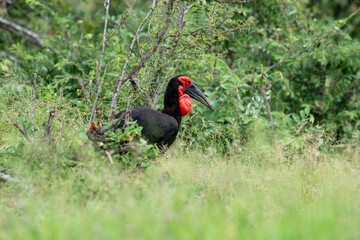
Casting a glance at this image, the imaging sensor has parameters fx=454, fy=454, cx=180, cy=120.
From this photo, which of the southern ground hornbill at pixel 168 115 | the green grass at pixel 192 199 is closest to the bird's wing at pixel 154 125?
the southern ground hornbill at pixel 168 115

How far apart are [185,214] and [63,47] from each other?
15.6 feet

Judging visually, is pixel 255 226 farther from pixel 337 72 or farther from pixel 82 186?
pixel 337 72

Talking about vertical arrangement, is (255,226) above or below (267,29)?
below

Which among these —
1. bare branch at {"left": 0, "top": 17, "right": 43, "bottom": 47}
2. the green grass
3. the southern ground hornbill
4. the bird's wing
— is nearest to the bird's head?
the southern ground hornbill

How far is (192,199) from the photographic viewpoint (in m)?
3.20

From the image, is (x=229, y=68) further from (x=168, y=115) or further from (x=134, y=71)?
(x=134, y=71)

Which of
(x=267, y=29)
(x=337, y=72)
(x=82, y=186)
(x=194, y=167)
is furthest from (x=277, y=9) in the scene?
(x=82, y=186)

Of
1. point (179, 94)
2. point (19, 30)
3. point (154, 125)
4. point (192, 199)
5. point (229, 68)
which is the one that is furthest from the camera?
point (19, 30)

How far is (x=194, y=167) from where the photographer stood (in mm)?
3986

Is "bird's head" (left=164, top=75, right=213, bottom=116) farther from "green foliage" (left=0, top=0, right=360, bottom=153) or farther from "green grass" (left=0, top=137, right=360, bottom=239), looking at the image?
"green grass" (left=0, top=137, right=360, bottom=239)

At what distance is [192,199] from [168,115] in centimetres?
153

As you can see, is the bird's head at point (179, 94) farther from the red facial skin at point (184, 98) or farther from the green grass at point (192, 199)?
the green grass at point (192, 199)

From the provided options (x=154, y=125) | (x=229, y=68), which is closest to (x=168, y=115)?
(x=154, y=125)

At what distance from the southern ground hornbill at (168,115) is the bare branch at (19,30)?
13.1 feet
